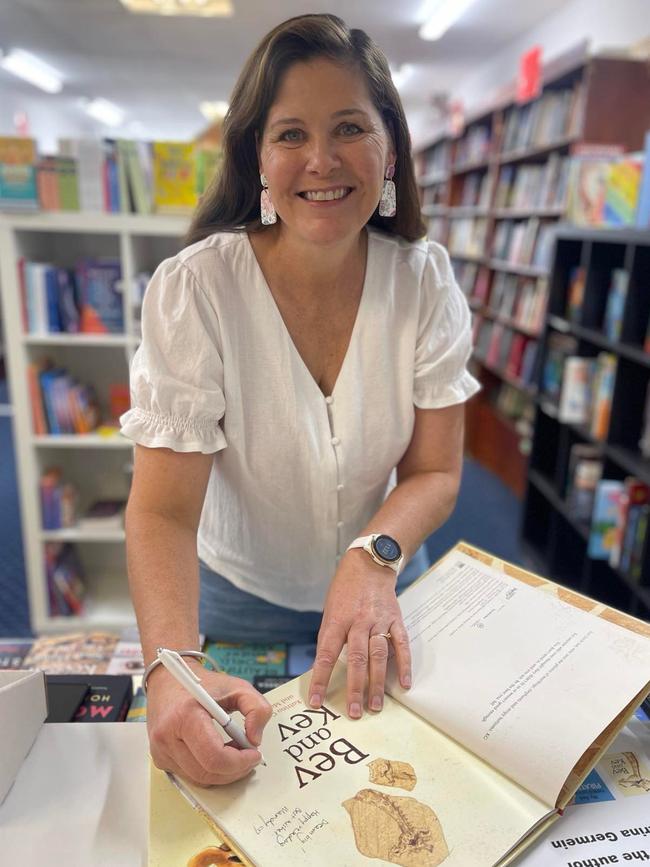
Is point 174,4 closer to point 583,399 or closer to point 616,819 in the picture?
point 583,399

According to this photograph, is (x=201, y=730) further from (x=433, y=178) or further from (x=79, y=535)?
(x=433, y=178)

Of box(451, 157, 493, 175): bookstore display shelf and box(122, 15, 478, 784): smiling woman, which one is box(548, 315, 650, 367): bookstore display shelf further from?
box(451, 157, 493, 175): bookstore display shelf

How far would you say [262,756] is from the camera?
2.16 feet

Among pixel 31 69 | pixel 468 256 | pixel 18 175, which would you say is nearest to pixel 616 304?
pixel 18 175

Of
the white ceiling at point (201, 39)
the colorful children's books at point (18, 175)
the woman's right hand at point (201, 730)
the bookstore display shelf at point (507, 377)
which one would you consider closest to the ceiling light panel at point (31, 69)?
the white ceiling at point (201, 39)

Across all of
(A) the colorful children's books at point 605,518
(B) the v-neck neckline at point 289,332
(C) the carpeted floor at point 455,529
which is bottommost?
(C) the carpeted floor at point 455,529

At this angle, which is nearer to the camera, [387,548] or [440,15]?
[387,548]

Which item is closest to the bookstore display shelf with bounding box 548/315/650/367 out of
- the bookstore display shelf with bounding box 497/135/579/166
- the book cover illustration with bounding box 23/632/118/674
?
the bookstore display shelf with bounding box 497/135/579/166

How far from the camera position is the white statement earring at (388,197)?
107 centimetres

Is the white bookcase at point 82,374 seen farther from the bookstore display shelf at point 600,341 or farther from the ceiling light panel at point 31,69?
the ceiling light panel at point 31,69

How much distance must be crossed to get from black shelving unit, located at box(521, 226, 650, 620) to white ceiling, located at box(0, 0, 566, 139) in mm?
2826

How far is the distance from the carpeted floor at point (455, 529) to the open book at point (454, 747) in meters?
2.60

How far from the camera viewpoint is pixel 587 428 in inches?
118

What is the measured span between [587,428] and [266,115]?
2426 millimetres
